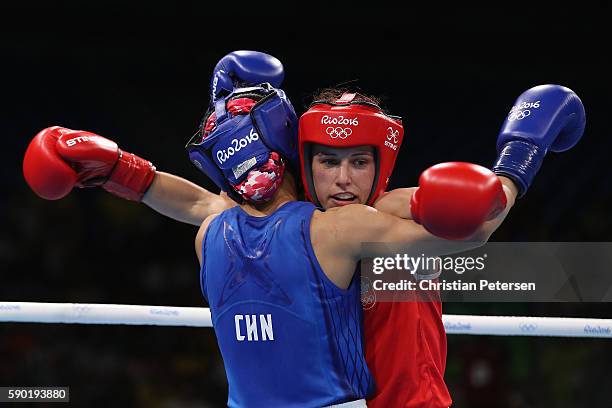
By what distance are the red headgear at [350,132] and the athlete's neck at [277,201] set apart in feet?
0.16

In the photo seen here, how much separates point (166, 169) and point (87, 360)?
1.81 m

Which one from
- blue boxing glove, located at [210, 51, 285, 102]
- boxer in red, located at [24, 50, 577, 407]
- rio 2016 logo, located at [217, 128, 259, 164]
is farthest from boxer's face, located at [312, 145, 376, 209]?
blue boxing glove, located at [210, 51, 285, 102]

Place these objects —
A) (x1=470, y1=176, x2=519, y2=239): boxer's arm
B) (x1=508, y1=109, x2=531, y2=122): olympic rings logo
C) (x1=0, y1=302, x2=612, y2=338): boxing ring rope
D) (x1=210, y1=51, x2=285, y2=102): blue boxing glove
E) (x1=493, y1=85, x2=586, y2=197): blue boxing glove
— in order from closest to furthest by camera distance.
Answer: (x1=470, y1=176, x2=519, y2=239): boxer's arm < (x1=493, y1=85, x2=586, y2=197): blue boxing glove < (x1=508, y1=109, x2=531, y2=122): olympic rings logo < (x1=210, y1=51, x2=285, y2=102): blue boxing glove < (x1=0, y1=302, x2=612, y2=338): boxing ring rope

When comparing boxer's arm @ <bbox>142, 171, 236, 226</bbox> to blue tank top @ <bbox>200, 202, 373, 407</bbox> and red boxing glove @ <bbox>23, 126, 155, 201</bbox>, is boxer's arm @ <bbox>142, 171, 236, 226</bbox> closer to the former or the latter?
red boxing glove @ <bbox>23, 126, 155, 201</bbox>

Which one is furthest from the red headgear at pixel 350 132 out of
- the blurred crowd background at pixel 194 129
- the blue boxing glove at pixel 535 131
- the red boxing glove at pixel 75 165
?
the blurred crowd background at pixel 194 129

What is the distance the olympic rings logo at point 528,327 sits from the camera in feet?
9.23

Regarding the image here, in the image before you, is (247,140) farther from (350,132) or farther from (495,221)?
(495,221)

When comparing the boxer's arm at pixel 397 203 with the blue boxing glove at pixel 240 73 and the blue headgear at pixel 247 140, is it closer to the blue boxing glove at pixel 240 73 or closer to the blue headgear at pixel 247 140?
the blue headgear at pixel 247 140

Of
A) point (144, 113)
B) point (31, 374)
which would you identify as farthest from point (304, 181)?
point (144, 113)

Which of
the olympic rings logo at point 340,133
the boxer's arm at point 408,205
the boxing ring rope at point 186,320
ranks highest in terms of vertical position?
the olympic rings logo at point 340,133

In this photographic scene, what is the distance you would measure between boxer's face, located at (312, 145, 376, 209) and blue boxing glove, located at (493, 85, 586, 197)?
1.09 feet

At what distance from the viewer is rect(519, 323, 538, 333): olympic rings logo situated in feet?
9.23

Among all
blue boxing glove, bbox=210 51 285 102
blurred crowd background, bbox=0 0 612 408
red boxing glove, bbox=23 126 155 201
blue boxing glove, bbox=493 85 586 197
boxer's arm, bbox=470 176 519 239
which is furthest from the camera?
blurred crowd background, bbox=0 0 612 408

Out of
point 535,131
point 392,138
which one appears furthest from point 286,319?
point 535,131
